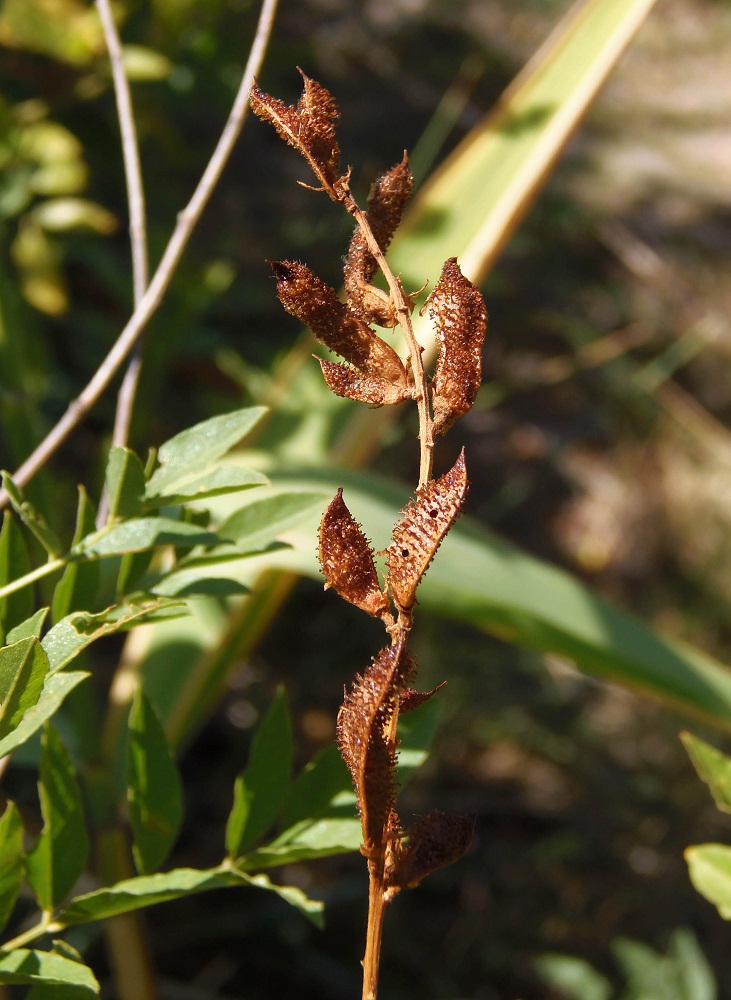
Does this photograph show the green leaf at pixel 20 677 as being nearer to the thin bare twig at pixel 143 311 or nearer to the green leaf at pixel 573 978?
the thin bare twig at pixel 143 311

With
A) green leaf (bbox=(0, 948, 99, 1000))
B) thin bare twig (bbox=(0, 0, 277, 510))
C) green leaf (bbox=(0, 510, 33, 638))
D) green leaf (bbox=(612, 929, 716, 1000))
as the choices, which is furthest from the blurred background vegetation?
green leaf (bbox=(0, 948, 99, 1000))

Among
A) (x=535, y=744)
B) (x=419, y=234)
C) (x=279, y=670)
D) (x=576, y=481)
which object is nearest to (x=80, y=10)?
(x=419, y=234)

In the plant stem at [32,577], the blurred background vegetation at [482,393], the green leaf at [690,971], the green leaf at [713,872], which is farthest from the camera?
the blurred background vegetation at [482,393]

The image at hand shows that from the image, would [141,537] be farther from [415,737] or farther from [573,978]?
[573,978]

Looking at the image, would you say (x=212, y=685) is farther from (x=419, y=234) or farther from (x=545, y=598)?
(x=419, y=234)

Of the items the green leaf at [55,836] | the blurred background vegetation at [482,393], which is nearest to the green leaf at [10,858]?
the green leaf at [55,836]

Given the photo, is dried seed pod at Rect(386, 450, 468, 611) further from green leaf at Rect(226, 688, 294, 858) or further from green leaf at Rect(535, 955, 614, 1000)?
green leaf at Rect(535, 955, 614, 1000)
